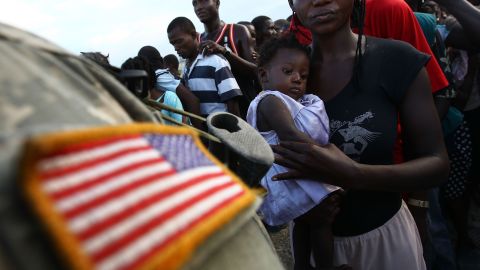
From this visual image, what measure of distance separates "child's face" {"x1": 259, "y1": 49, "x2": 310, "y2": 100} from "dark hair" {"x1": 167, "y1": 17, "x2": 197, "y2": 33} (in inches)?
83.6

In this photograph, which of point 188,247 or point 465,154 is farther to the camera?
point 465,154

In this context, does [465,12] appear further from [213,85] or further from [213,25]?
[213,25]

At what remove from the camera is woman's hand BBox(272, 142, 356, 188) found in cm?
118

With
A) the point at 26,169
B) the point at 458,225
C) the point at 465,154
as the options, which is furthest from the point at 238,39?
the point at 26,169

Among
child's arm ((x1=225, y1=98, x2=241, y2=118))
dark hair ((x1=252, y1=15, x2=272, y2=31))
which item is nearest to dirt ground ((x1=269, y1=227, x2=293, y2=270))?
child's arm ((x1=225, y1=98, x2=241, y2=118))

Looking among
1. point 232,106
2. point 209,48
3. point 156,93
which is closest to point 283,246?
point 232,106

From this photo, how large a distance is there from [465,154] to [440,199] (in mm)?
457

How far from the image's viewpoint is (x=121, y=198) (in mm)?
324

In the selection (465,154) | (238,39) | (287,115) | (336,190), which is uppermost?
(238,39)

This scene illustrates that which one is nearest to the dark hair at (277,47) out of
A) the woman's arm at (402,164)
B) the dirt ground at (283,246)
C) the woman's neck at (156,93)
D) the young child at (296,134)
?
the young child at (296,134)

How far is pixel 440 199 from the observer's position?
2.83 metres

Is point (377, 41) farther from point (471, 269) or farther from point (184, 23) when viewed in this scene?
point (184, 23)

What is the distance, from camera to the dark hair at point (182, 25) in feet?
11.5

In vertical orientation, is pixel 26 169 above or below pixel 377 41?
below
